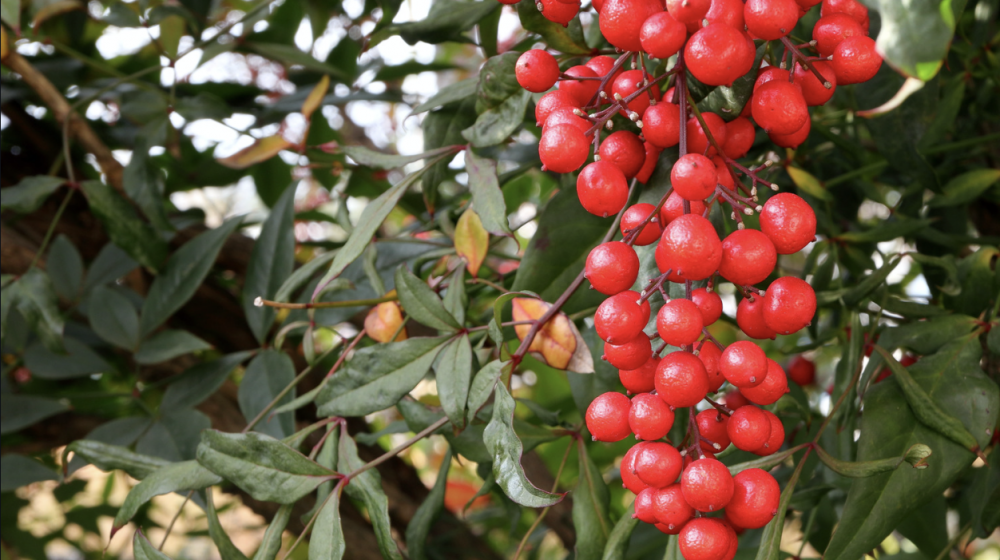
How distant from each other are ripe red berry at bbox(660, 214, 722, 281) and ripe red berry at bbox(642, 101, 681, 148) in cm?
6

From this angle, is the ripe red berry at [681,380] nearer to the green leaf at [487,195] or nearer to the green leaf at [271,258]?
the green leaf at [487,195]

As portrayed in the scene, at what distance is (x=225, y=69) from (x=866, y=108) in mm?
1512

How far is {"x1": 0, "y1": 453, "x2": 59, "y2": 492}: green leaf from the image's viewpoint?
626mm

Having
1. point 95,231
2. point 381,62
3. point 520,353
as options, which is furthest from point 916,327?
point 95,231

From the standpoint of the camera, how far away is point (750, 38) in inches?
12.8

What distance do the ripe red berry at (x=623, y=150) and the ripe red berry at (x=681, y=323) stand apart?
0.29ft

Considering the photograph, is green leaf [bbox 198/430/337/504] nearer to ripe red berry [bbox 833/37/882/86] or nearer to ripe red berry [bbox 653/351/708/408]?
ripe red berry [bbox 653/351/708/408]

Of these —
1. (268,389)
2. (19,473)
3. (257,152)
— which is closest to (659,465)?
(268,389)

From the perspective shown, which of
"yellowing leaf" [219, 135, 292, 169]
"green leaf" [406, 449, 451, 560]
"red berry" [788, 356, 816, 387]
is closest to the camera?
"green leaf" [406, 449, 451, 560]

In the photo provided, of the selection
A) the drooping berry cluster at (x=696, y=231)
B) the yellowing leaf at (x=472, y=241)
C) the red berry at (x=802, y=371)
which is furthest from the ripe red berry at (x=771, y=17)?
the red berry at (x=802, y=371)

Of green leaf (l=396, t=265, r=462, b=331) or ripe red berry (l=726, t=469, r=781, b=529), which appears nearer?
ripe red berry (l=726, t=469, r=781, b=529)

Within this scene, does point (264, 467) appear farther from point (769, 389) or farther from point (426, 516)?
point (769, 389)

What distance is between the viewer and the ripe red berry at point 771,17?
0.29m

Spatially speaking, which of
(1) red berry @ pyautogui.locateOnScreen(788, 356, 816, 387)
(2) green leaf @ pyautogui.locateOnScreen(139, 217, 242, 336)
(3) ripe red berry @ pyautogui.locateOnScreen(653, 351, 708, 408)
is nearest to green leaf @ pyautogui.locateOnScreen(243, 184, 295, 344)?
(2) green leaf @ pyautogui.locateOnScreen(139, 217, 242, 336)
